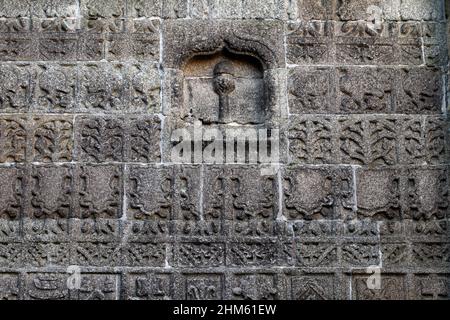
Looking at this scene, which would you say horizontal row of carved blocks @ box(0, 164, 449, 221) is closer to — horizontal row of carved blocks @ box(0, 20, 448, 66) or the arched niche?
the arched niche

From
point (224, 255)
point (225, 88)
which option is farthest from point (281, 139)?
point (224, 255)

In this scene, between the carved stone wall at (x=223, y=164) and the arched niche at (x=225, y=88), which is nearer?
the carved stone wall at (x=223, y=164)

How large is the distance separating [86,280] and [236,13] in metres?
2.53

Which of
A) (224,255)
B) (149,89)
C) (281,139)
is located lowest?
(224,255)

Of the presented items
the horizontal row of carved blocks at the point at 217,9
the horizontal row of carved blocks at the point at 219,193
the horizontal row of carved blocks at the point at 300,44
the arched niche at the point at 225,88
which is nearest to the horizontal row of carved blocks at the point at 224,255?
the horizontal row of carved blocks at the point at 219,193

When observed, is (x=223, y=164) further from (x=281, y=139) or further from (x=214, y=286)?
(x=214, y=286)

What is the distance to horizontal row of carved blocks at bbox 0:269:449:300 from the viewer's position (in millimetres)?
7219

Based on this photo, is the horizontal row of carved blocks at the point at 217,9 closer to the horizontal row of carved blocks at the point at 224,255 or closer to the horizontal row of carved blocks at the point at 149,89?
the horizontal row of carved blocks at the point at 149,89

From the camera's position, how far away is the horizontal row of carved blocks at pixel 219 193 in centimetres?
739

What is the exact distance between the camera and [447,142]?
24.9 feet

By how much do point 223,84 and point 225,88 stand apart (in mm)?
37

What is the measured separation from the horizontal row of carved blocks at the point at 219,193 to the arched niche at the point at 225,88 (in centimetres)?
49

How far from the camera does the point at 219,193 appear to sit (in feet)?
24.4
